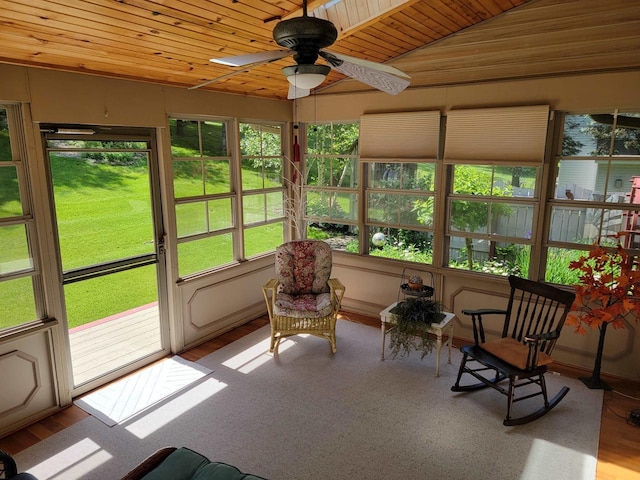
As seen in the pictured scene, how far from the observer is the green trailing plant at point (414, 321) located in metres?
3.68

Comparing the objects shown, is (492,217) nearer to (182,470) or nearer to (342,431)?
(342,431)

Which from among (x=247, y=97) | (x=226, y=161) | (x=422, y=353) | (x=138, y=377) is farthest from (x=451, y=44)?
(x=138, y=377)

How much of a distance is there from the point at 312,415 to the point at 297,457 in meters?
0.44

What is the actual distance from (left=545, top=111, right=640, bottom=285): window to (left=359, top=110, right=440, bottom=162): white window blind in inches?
43.5

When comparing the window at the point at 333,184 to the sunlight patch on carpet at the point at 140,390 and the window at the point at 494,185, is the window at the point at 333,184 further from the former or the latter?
the sunlight patch on carpet at the point at 140,390

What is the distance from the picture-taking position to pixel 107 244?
11.8ft

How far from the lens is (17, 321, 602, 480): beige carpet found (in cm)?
265

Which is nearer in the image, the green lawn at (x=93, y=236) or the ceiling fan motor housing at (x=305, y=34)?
the ceiling fan motor housing at (x=305, y=34)

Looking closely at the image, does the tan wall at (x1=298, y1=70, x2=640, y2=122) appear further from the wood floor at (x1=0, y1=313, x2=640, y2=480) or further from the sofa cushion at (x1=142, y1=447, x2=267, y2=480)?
the sofa cushion at (x1=142, y1=447, x2=267, y2=480)

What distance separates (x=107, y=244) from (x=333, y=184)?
2501mm

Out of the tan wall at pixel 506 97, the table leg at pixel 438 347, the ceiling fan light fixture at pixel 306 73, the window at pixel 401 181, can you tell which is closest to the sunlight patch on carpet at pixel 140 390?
the table leg at pixel 438 347

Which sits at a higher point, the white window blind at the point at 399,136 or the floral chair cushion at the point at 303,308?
the white window blind at the point at 399,136

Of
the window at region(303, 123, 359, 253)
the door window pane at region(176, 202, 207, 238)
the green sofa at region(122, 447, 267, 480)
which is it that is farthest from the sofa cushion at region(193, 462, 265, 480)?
the window at region(303, 123, 359, 253)

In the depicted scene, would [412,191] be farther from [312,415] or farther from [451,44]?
[312,415]
